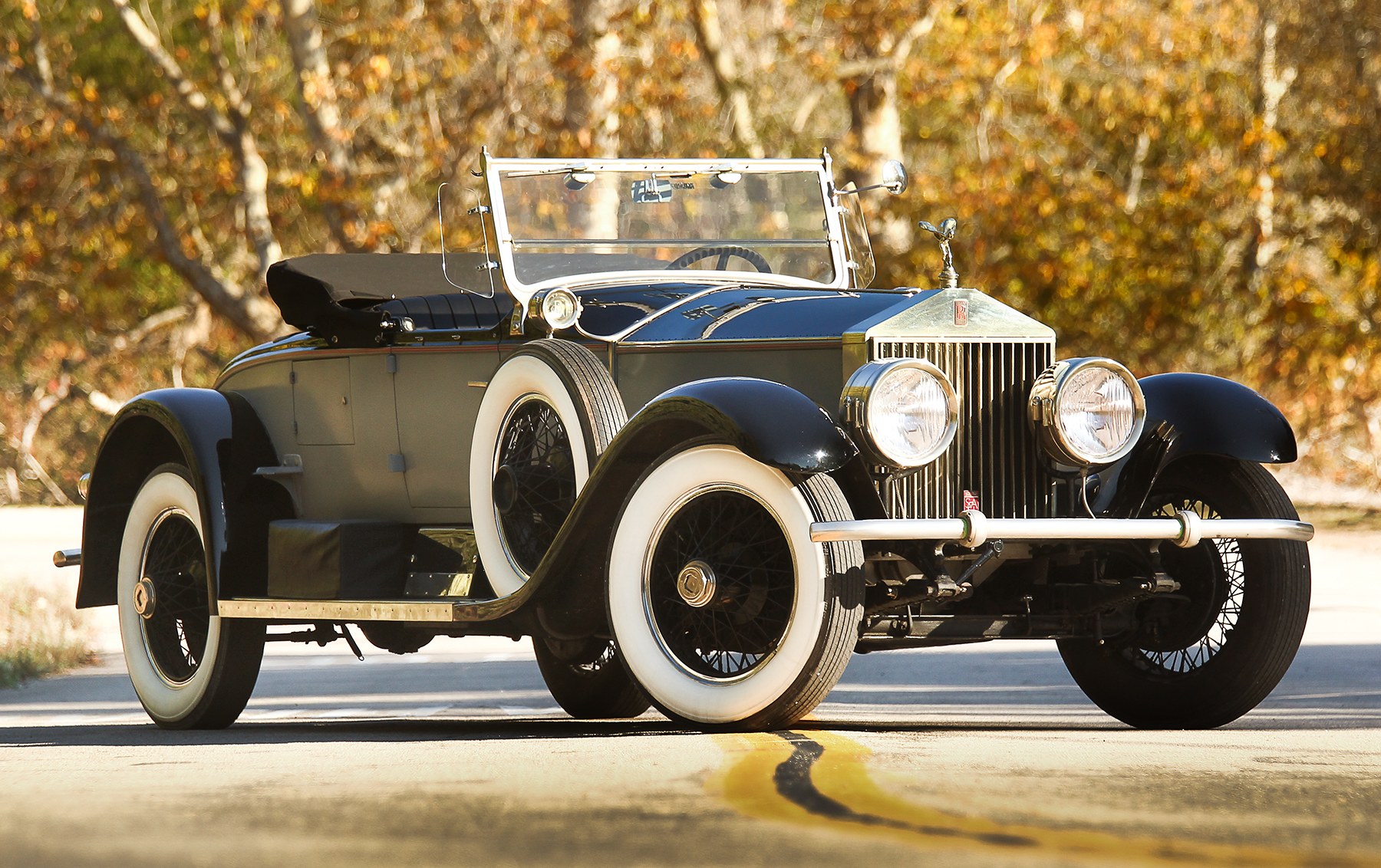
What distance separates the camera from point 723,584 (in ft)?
18.0

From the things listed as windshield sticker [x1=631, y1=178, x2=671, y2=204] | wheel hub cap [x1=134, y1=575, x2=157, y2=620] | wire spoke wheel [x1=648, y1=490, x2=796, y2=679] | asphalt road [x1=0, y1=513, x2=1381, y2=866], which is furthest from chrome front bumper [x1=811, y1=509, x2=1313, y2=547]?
wheel hub cap [x1=134, y1=575, x2=157, y2=620]

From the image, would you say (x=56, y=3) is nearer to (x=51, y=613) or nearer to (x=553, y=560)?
(x=51, y=613)

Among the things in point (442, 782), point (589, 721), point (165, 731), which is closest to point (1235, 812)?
point (442, 782)

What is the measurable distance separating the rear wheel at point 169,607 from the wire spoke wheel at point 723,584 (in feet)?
7.88

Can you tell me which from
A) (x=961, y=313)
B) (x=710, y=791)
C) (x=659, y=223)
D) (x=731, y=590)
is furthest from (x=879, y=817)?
(x=659, y=223)

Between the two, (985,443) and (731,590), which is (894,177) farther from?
(731,590)

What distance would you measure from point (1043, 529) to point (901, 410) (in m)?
0.61

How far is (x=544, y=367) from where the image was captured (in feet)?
20.4

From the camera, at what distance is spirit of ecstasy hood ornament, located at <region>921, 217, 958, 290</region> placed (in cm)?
633

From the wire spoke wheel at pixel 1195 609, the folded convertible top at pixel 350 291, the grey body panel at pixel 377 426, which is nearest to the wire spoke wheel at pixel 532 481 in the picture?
the grey body panel at pixel 377 426

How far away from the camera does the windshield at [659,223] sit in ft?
24.3

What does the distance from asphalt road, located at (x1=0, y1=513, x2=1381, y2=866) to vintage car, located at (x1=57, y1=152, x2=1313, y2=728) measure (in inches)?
12.6

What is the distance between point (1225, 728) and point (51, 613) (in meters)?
8.55

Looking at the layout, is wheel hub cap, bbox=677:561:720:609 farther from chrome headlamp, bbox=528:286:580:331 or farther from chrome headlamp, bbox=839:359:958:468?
chrome headlamp, bbox=528:286:580:331
